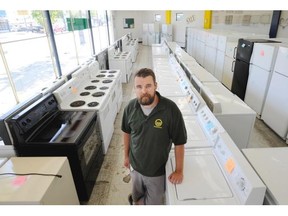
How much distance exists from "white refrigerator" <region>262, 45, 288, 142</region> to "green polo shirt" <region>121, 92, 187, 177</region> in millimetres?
2676

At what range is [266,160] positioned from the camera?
1.39m

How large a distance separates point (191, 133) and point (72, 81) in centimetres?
229

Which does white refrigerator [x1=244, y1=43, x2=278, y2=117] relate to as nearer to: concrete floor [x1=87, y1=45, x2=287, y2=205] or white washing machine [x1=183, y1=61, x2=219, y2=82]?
concrete floor [x1=87, y1=45, x2=287, y2=205]

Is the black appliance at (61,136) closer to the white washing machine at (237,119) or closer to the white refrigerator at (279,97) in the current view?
the white washing machine at (237,119)

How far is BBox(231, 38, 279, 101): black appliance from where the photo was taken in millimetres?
4242

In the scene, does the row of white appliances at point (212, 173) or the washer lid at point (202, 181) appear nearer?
the row of white appliances at point (212, 173)

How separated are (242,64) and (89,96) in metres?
3.52

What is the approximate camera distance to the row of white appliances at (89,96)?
Answer: 2.88 m

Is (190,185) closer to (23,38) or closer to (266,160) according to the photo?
(266,160)

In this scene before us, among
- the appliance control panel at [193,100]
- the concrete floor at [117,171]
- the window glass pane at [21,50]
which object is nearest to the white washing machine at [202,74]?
the appliance control panel at [193,100]

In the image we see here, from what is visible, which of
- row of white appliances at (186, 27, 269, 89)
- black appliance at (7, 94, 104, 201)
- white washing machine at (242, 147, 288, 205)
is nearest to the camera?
white washing machine at (242, 147, 288, 205)

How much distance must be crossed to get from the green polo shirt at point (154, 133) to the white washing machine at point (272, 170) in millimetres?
515

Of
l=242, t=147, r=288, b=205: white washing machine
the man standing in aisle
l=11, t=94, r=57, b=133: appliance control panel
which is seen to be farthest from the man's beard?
l=11, t=94, r=57, b=133: appliance control panel
